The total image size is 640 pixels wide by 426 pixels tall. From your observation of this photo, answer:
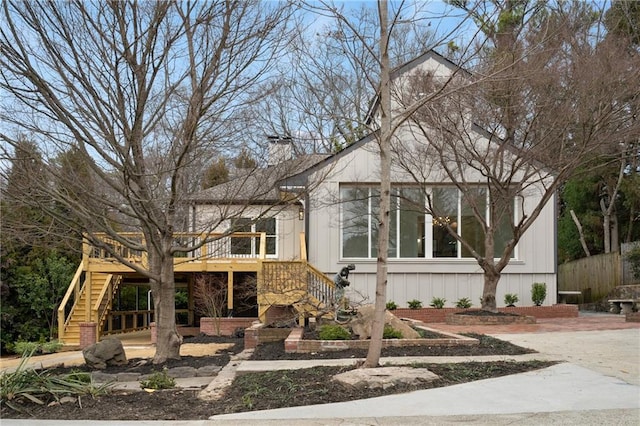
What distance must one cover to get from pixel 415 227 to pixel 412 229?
0.37 ft

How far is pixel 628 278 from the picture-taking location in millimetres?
22812

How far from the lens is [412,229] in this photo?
19469 millimetres

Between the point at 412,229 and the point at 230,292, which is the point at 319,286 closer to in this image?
the point at 230,292

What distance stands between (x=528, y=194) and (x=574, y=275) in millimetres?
12012

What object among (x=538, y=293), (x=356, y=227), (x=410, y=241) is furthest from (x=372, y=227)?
(x=538, y=293)

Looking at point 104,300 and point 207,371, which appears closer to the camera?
point 207,371

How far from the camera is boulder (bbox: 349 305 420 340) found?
37.3 ft

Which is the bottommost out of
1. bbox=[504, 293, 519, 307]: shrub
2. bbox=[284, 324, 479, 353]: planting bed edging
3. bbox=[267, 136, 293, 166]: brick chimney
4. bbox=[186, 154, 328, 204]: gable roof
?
bbox=[284, 324, 479, 353]: planting bed edging

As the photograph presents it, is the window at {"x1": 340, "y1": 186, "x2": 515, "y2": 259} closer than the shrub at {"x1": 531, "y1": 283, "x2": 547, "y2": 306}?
No

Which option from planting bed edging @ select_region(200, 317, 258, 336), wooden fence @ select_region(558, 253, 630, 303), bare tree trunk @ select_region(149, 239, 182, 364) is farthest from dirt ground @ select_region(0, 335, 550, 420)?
wooden fence @ select_region(558, 253, 630, 303)

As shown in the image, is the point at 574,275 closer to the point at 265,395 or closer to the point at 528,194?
the point at 528,194

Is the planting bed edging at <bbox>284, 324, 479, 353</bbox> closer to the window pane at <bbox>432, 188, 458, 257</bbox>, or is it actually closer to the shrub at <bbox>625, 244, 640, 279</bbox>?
the window pane at <bbox>432, 188, 458, 257</bbox>

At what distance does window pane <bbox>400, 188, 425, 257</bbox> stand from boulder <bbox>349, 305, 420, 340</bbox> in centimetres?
772

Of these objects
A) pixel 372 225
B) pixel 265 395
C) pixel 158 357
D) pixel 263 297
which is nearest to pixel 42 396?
pixel 265 395
